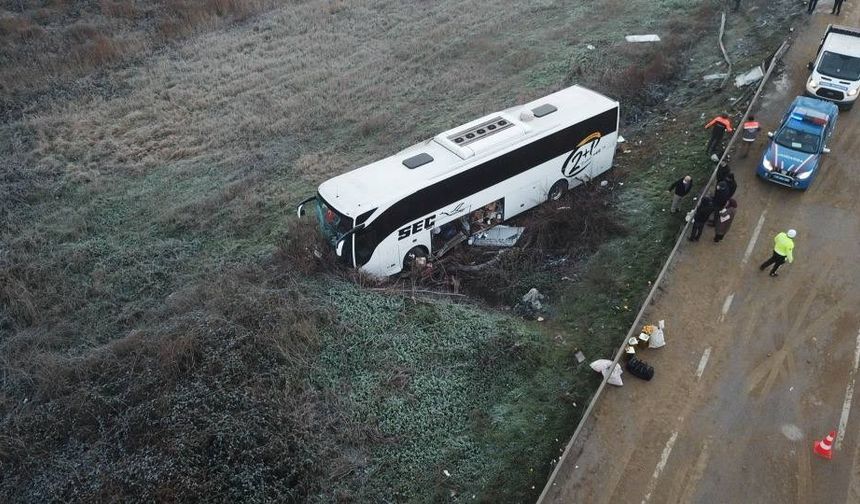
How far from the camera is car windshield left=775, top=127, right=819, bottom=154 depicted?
15906 millimetres

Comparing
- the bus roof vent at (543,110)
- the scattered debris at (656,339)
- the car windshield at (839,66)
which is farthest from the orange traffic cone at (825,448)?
the car windshield at (839,66)

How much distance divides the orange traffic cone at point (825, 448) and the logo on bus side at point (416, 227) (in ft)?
31.2

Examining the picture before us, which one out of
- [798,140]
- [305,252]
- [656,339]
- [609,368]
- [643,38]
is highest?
[798,140]

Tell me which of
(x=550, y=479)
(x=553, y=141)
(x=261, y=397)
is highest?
(x=553, y=141)

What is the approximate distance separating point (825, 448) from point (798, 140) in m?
9.14

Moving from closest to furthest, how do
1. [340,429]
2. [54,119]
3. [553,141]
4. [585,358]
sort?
1. [340,429]
2. [585,358]
3. [553,141]
4. [54,119]

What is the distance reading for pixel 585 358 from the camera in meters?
12.7

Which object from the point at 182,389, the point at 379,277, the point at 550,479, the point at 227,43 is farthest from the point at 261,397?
the point at 227,43

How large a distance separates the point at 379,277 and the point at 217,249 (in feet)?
17.4

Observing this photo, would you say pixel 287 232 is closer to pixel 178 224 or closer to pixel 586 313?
pixel 178 224

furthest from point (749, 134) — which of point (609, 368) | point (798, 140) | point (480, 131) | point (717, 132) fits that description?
point (609, 368)

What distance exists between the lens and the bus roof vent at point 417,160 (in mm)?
15219

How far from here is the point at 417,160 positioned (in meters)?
15.3

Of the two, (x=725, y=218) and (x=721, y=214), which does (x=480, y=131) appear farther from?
(x=725, y=218)
